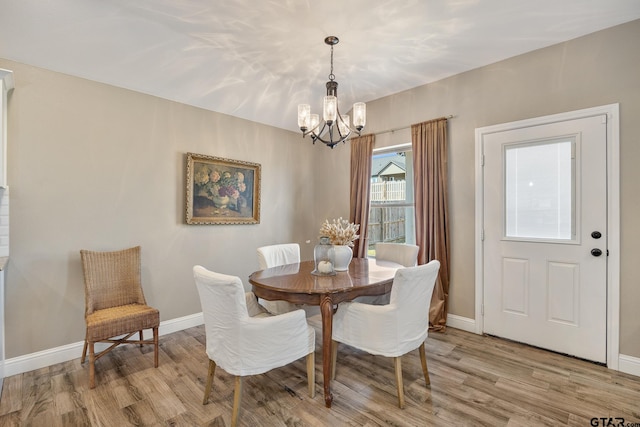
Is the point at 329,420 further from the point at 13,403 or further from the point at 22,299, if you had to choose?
the point at 22,299

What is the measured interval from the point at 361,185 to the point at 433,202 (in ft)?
3.37

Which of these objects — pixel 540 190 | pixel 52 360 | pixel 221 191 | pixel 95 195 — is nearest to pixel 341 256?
pixel 221 191

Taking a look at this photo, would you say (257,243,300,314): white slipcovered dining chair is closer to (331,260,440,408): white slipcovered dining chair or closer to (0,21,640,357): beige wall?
(331,260,440,408): white slipcovered dining chair

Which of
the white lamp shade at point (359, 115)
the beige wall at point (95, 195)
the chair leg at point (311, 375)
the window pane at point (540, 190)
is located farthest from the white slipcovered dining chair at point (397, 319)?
the beige wall at point (95, 195)

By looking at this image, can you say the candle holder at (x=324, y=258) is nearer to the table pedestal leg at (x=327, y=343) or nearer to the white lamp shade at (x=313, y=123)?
the table pedestal leg at (x=327, y=343)

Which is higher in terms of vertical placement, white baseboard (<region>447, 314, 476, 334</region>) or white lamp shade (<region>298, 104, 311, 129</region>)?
white lamp shade (<region>298, 104, 311, 129</region>)

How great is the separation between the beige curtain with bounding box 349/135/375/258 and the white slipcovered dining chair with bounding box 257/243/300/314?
1140 mm

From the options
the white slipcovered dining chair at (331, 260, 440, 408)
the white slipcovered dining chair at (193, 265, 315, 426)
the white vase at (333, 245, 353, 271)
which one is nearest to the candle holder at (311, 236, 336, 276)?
the white vase at (333, 245, 353, 271)

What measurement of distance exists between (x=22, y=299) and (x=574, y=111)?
16.2 feet

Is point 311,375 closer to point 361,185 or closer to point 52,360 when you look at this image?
point 52,360

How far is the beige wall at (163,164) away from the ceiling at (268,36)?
0.19 metres

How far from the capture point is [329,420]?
1919 mm

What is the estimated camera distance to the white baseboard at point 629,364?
243 centimetres

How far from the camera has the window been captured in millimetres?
3984
